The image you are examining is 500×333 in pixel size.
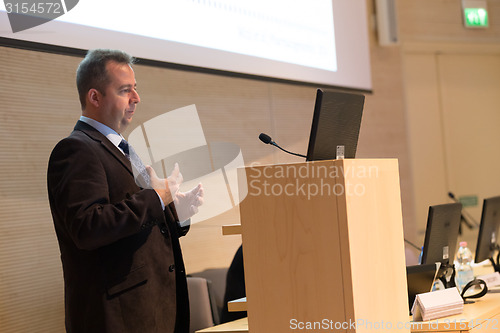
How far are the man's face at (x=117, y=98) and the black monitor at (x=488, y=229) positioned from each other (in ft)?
6.46

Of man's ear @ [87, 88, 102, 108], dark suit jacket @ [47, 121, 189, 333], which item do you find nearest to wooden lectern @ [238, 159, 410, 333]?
dark suit jacket @ [47, 121, 189, 333]

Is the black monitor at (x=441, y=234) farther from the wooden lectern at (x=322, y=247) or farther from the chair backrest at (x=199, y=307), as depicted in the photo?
the chair backrest at (x=199, y=307)

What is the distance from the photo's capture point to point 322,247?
1.63 m

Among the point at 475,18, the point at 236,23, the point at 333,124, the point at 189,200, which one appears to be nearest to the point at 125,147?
the point at 189,200

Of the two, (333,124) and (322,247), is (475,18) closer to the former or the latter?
(333,124)

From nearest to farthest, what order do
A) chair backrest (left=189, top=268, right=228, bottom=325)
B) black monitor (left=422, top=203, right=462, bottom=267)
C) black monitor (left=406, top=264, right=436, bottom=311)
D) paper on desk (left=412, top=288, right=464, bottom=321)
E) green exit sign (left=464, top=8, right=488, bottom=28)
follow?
paper on desk (left=412, top=288, right=464, bottom=321) → black monitor (left=406, top=264, right=436, bottom=311) → black monitor (left=422, top=203, right=462, bottom=267) → chair backrest (left=189, top=268, right=228, bottom=325) → green exit sign (left=464, top=8, right=488, bottom=28)

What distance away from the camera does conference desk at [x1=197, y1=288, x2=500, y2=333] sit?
6.86ft

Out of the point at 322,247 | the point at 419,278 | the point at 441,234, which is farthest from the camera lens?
the point at 441,234

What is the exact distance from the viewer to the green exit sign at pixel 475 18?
242 inches

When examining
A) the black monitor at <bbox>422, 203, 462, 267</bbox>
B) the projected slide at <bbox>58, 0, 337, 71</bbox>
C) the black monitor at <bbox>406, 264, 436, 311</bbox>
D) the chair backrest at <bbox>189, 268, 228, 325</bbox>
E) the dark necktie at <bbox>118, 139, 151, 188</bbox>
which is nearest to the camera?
the dark necktie at <bbox>118, 139, 151, 188</bbox>

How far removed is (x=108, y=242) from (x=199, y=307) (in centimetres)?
133

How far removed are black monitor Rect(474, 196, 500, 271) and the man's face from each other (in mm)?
1969

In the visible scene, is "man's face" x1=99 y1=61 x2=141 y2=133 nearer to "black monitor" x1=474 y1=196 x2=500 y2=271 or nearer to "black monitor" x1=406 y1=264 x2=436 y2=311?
"black monitor" x1=406 y1=264 x2=436 y2=311

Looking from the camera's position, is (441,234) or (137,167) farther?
(441,234)
